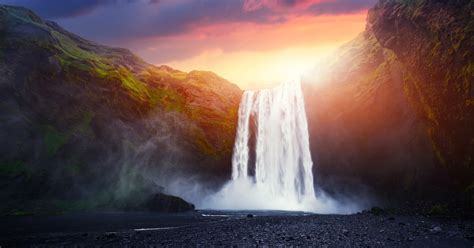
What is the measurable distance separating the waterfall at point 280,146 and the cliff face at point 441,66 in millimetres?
19153

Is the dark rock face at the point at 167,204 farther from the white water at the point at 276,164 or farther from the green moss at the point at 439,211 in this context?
the green moss at the point at 439,211

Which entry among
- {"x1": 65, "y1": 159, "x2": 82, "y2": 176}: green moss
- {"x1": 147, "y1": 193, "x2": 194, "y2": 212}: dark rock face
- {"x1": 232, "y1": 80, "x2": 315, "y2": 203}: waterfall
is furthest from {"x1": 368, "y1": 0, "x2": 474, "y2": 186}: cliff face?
{"x1": 65, "y1": 159, "x2": 82, "y2": 176}: green moss

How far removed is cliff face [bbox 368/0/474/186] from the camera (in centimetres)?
3781

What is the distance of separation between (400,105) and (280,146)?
20220 mm

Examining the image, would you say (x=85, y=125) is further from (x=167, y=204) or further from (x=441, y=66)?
(x=441, y=66)

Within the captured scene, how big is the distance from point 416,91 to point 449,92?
6.95 metres

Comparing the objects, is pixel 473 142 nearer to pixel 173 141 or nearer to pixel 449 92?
pixel 449 92

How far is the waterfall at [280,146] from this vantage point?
59312 millimetres

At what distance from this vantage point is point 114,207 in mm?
55219

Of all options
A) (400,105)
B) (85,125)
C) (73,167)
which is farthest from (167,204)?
(400,105)

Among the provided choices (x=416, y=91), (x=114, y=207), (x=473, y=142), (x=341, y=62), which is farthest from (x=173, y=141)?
(x=473, y=142)

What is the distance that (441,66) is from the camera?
40594 mm

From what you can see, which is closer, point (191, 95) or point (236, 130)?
point (236, 130)

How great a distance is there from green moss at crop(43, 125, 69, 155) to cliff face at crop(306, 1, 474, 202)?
44.1 meters
